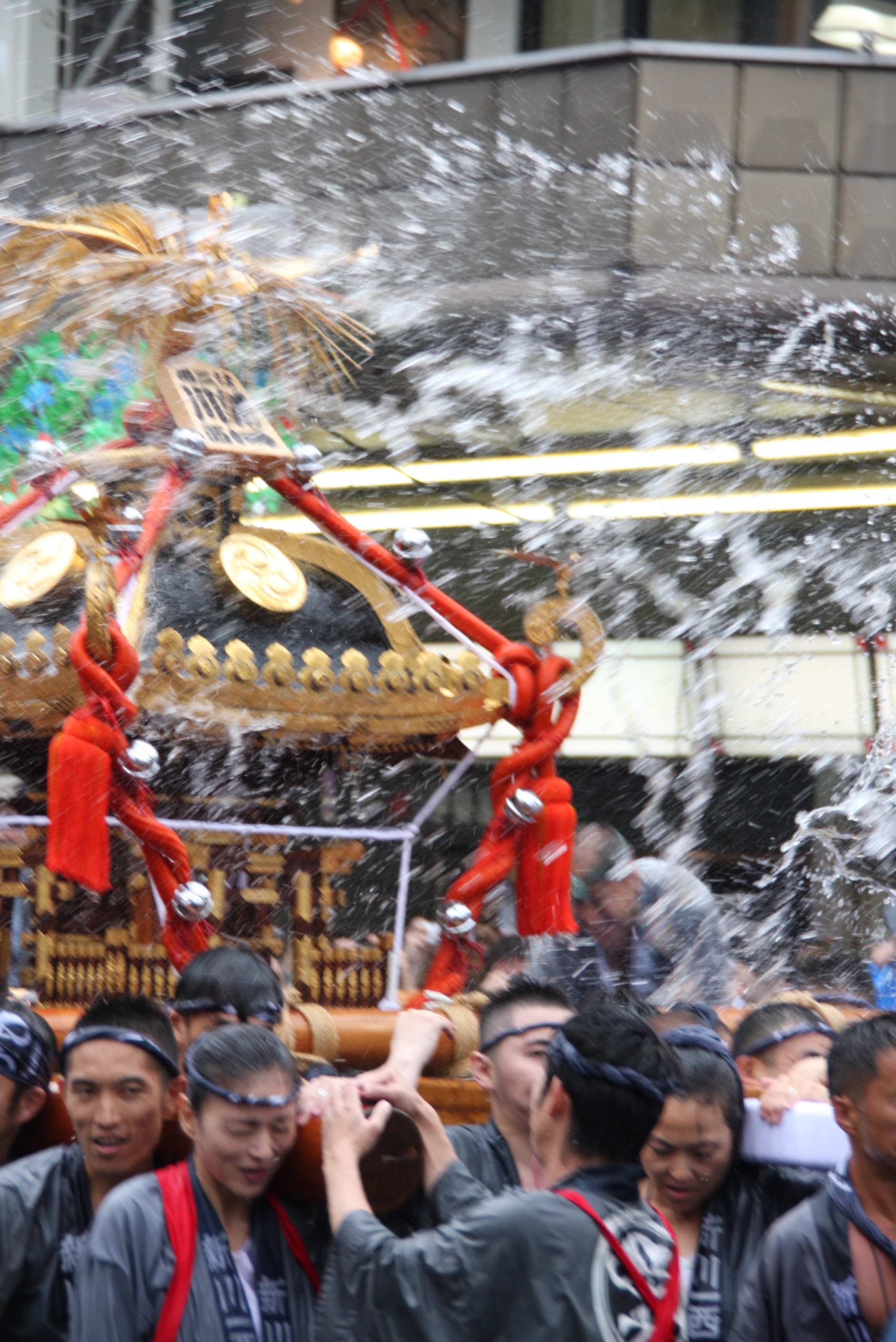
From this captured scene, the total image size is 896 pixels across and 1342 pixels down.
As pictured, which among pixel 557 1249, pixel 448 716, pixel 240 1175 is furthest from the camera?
pixel 448 716

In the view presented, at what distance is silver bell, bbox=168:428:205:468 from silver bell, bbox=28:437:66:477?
30cm

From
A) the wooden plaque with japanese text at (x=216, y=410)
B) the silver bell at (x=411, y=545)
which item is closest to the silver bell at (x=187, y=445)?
the wooden plaque with japanese text at (x=216, y=410)

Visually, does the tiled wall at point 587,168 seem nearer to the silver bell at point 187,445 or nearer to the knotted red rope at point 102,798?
the silver bell at point 187,445

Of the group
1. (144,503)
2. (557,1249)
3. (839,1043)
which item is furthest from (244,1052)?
(144,503)

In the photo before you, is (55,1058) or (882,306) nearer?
(55,1058)

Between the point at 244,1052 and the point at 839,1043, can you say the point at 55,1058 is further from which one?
the point at 839,1043

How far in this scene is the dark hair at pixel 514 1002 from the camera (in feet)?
6.89

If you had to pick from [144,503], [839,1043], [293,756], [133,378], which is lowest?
[839,1043]

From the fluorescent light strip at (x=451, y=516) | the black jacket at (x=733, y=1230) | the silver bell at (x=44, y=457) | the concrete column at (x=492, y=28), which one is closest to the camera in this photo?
the black jacket at (x=733, y=1230)

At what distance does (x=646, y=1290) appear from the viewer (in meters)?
1.52

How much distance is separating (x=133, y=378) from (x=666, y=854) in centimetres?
534

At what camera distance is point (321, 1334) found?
160 cm

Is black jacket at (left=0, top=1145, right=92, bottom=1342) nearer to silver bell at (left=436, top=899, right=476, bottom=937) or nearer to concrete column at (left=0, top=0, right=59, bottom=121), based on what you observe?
silver bell at (left=436, top=899, right=476, bottom=937)

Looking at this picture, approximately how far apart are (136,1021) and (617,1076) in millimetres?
754
